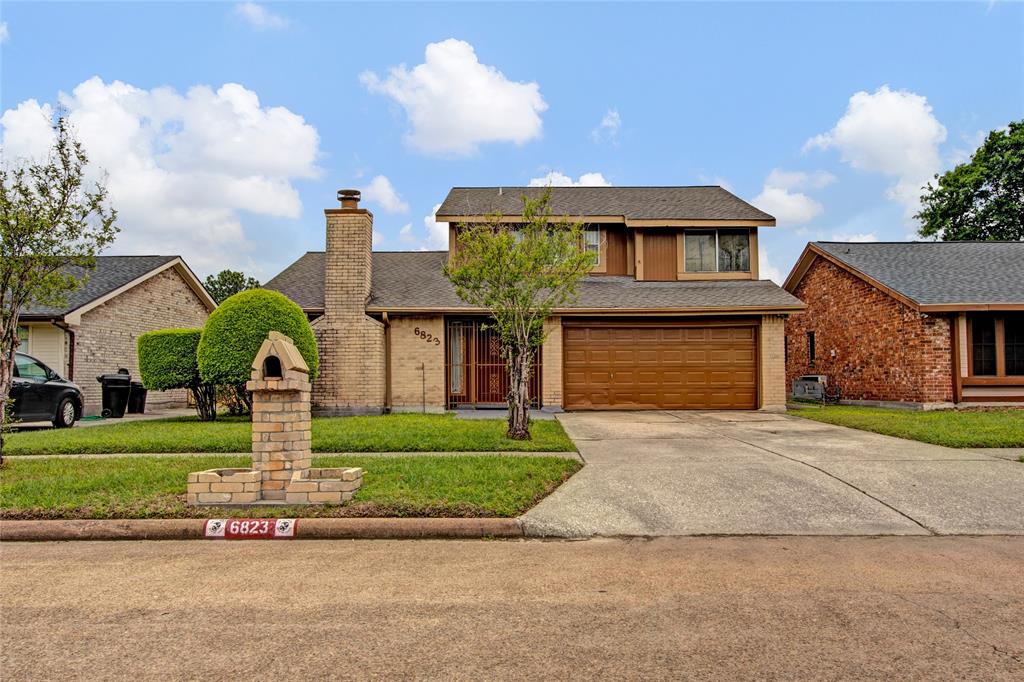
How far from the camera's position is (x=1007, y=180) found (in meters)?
31.5

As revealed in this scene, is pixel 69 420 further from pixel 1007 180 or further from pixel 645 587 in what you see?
pixel 1007 180

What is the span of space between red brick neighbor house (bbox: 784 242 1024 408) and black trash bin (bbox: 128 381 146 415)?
1986cm

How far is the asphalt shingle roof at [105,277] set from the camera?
621 inches

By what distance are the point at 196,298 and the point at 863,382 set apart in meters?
21.7

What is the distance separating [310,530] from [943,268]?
18973mm

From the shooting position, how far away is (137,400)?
17.3m

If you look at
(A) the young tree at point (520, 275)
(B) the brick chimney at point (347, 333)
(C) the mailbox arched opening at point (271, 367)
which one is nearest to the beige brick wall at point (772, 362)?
(A) the young tree at point (520, 275)

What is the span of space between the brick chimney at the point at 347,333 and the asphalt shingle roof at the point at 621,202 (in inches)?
139

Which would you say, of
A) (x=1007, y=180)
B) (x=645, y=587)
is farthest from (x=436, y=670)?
(x=1007, y=180)

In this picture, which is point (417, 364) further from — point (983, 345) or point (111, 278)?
point (983, 345)

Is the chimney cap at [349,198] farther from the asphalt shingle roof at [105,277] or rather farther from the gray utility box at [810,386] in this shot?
the gray utility box at [810,386]

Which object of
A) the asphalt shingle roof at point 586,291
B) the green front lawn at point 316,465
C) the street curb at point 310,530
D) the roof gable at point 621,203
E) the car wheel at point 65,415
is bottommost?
the street curb at point 310,530

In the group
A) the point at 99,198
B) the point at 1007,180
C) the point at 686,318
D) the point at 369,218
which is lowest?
the point at 686,318

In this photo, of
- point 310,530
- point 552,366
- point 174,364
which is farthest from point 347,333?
point 310,530
